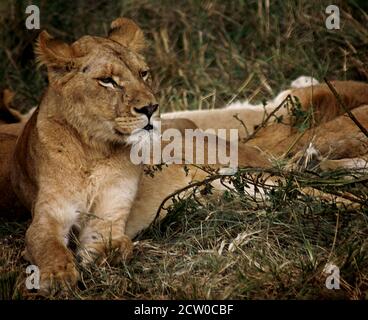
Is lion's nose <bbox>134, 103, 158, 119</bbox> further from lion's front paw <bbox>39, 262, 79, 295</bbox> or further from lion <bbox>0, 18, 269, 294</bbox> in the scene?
lion's front paw <bbox>39, 262, 79, 295</bbox>

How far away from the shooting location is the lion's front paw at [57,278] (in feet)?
12.2

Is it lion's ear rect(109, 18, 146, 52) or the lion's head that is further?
lion's ear rect(109, 18, 146, 52)

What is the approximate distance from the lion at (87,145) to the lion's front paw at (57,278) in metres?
0.18

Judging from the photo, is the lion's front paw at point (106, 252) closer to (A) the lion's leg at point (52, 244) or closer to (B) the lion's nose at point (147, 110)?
(A) the lion's leg at point (52, 244)

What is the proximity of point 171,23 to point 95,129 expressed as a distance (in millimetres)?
3554

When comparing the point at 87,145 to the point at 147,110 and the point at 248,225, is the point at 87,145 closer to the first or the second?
the point at 147,110

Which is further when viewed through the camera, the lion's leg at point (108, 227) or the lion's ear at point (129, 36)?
the lion's ear at point (129, 36)

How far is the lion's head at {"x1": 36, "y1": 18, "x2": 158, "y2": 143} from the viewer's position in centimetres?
404

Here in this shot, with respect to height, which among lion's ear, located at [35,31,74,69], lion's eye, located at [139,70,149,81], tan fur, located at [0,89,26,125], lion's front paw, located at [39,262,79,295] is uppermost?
tan fur, located at [0,89,26,125]

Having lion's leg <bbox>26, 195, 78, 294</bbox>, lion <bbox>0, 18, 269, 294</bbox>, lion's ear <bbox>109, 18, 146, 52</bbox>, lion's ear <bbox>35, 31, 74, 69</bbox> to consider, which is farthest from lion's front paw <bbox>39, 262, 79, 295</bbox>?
lion's ear <bbox>109, 18, 146, 52</bbox>

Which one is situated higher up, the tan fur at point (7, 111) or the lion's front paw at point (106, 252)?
the tan fur at point (7, 111)

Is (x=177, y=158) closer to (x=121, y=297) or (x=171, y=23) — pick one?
(x=121, y=297)

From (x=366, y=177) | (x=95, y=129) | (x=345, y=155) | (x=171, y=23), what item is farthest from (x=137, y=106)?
(x=171, y=23)
